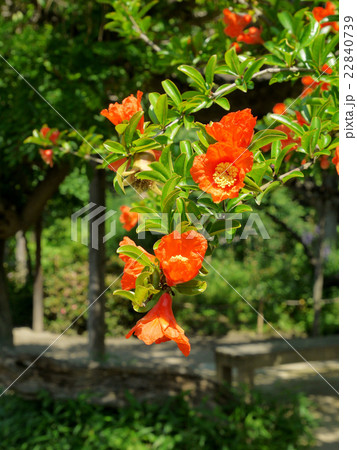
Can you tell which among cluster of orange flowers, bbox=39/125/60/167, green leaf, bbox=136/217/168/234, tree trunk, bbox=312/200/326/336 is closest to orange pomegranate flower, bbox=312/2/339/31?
green leaf, bbox=136/217/168/234

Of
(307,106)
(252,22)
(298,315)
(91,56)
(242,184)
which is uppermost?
(91,56)

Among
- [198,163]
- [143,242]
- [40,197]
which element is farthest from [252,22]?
[143,242]

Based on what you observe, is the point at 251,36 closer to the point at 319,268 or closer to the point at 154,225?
the point at 154,225

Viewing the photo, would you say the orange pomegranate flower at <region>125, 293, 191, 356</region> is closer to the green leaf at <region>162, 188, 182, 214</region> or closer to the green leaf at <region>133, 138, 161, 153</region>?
the green leaf at <region>162, 188, 182, 214</region>

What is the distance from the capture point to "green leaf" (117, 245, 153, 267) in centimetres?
104

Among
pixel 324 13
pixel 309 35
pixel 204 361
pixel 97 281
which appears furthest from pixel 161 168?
pixel 204 361

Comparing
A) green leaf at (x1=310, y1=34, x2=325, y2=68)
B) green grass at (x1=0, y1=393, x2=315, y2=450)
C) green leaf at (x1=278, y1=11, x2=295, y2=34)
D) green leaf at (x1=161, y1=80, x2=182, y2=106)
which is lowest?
green grass at (x1=0, y1=393, x2=315, y2=450)

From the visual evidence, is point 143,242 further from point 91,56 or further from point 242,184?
point 242,184

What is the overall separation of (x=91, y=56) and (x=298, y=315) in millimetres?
6072

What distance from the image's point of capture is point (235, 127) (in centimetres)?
103

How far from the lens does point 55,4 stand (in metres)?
4.44

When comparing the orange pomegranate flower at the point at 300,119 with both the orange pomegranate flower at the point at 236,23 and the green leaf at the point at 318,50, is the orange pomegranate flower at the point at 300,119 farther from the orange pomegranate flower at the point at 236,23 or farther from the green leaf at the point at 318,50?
the orange pomegranate flower at the point at 236,23

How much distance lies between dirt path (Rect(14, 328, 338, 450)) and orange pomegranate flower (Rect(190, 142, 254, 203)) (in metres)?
4.04

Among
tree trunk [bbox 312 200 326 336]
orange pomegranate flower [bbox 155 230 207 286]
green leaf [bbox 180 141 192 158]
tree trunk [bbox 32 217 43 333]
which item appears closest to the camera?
orange pomegranate flower [bbox 155 230 207 286]
